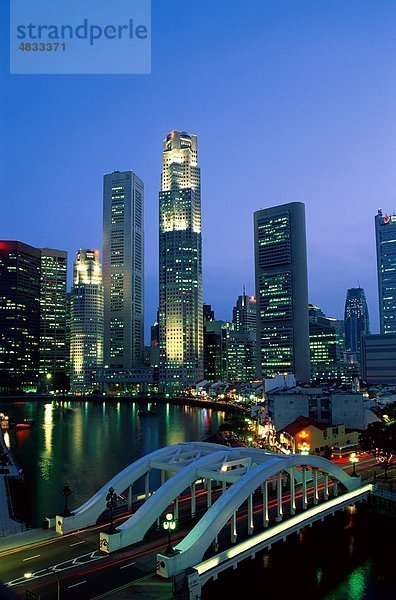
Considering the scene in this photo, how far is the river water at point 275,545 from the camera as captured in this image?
34.9 meters

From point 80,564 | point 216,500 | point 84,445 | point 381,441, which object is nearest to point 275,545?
point 216,500

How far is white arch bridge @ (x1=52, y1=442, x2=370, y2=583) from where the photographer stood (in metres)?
30.6

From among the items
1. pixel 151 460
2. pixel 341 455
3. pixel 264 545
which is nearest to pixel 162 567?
pixel 264 545

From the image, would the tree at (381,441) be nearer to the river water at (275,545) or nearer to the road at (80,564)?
the river water at (275,545)

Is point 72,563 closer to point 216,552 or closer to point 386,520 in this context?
point 216,552

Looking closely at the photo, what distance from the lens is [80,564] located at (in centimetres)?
2988

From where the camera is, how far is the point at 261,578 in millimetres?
35625

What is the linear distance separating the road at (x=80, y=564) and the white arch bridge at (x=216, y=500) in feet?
3.30

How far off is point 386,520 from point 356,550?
8.18 meters

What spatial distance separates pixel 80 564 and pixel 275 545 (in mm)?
18030

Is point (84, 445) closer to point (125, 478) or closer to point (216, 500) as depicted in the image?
point (125, 478)

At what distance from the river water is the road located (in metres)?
3.86

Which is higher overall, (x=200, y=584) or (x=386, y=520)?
(x=200, y=584)

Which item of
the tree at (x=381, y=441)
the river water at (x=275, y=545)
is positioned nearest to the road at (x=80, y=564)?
the river water at (x=275, y=545)
